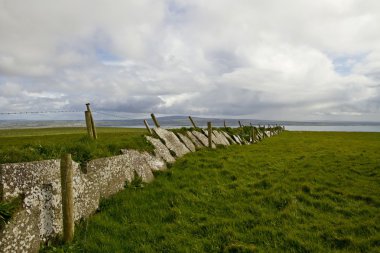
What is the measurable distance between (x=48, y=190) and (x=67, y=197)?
60 centimetres

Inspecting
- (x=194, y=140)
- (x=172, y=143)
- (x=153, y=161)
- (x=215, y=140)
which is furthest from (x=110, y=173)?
(x=215, y=140)

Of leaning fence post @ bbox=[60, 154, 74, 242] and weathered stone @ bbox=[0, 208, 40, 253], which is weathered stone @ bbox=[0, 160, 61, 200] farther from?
leaning fence post @ bbox=[60, 154, 74, 242]

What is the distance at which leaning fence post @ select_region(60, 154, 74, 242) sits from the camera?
7.02 m

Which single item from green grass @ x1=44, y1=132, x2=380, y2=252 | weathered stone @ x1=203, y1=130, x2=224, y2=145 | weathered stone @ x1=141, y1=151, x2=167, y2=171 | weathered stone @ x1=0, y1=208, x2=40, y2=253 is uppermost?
weathered stone @ x1=203, y1=130, x2=224, y2=145

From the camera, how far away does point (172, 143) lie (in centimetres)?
1781

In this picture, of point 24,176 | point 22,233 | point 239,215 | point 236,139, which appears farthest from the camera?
point 236,139

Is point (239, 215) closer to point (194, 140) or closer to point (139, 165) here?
point (139, 165)

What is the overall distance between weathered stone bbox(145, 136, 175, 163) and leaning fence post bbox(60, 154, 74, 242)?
7.65 metres

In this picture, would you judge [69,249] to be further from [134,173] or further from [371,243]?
[371,243]

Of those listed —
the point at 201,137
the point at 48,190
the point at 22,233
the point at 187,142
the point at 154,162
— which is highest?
the point at 201,137

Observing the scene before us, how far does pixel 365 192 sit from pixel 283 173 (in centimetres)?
384

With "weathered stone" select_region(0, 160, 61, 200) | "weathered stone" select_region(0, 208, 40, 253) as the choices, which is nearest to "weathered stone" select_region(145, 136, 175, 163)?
"weathered stone" select_region(0, 160, 61, 200)

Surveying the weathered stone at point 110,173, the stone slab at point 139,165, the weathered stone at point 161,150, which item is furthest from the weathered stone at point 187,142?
the weathered stone at point 110,173

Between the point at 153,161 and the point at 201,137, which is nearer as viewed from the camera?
the point at 153,161
